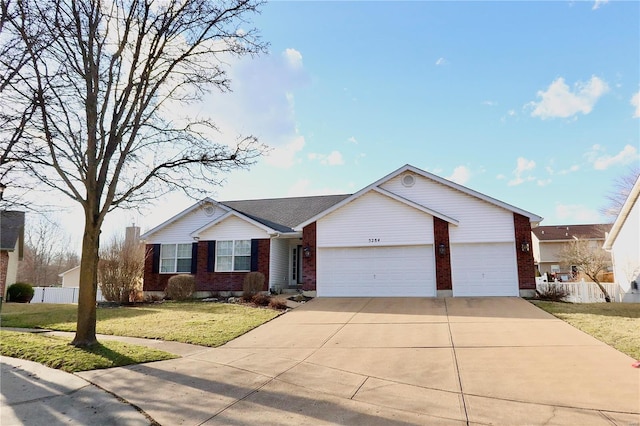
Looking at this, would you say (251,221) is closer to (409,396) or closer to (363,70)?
(363,70)

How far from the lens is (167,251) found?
2108cm

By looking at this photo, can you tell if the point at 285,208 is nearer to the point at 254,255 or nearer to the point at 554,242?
the point at 254,255

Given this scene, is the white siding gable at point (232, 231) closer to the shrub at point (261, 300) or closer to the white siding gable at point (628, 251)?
the shrub at point (261, 300)

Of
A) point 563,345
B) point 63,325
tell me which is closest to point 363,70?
point 563,345

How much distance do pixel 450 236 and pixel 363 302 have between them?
4.73m

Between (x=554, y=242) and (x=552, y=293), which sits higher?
(x=554, y=242)

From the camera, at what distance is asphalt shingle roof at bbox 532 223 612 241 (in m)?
40.4

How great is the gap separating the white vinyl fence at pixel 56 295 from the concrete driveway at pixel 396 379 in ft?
57.6

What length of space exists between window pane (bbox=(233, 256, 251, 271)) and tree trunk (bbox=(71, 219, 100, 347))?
11046 mm

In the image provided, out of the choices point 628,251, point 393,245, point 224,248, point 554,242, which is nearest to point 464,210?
point 393,245

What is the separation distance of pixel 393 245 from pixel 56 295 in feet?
63.7

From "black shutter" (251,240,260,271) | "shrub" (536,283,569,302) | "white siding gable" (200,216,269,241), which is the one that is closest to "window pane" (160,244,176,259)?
"white siding gable" (200,216,269,241)

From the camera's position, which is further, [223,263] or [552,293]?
[223,263]

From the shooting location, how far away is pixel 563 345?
8.19 metres
